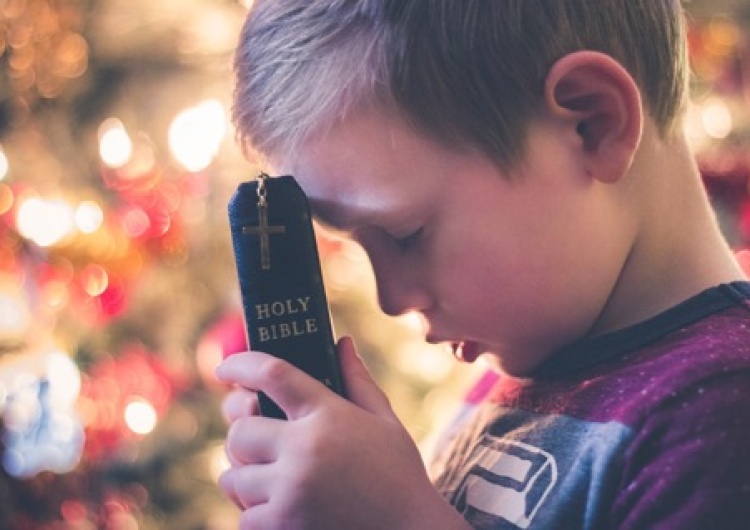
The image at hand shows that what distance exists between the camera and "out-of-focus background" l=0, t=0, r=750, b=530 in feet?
3.69

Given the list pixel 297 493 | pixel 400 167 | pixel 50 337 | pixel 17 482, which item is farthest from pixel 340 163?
pixel 17 482

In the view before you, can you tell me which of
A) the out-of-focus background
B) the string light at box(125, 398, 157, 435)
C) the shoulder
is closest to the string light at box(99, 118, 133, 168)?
the out-of-focus background

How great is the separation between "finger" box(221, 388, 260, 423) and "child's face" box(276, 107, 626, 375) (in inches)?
4.1

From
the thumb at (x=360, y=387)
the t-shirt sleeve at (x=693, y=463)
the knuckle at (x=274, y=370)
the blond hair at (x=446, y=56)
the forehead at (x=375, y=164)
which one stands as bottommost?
the t-shirt sleeve at (x=693, y=463)

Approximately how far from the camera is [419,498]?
0.46 meters

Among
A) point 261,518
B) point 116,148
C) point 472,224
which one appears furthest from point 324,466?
point 116,148

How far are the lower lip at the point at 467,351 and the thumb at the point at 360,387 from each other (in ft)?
0.30

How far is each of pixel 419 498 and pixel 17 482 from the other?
2.92 ft

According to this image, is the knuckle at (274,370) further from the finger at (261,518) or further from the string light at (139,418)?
the string light at (139,418)

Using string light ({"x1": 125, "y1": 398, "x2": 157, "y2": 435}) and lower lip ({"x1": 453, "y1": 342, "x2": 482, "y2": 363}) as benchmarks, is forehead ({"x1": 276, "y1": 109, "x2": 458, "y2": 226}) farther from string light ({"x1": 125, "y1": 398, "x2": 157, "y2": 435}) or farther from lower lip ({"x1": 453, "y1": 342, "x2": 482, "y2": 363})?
string light ({"x1": 125, "y1": 398, "x2": 157, "y2": 435})

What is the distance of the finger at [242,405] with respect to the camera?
0.53 m

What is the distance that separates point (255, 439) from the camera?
48 centimetres

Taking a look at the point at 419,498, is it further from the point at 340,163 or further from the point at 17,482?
the point at 17,482

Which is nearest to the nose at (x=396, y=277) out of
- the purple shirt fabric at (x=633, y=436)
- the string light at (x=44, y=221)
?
the purple shirt fabric at (x=633, y=436)
